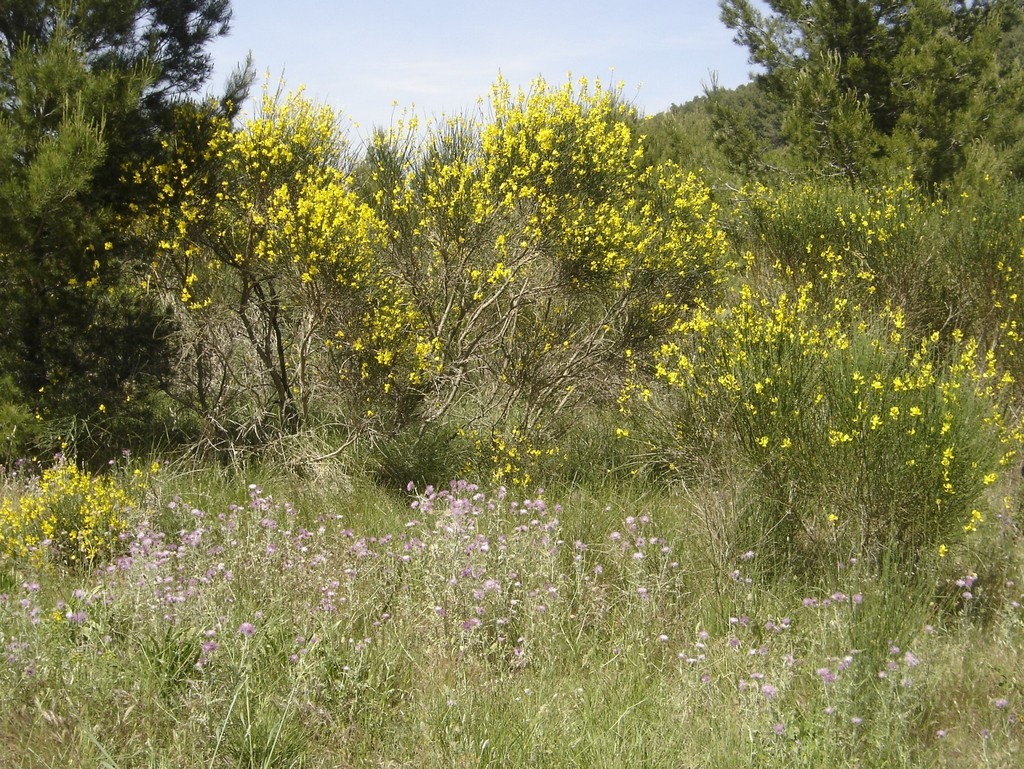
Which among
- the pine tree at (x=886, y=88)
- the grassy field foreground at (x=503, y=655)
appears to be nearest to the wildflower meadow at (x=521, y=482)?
the grassy field foreground at (x=503, y=655)

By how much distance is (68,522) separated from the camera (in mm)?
4246

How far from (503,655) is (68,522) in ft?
7.62

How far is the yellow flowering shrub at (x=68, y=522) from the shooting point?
4113 mm

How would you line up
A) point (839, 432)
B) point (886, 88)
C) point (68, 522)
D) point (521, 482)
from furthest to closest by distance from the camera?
1. point (886, 88)
2. point (521, 482)
3. point (68, 522)
4. point (839, 432)

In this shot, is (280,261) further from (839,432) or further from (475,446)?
(839,432)

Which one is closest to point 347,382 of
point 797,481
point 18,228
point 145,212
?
point 145,212

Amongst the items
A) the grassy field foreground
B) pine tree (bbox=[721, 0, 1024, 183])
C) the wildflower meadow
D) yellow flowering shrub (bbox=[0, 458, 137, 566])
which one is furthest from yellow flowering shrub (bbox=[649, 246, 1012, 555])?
pine tree (bbox=[721, 0, 1024, 183])

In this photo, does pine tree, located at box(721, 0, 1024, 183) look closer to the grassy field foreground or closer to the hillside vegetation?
the hillside vegetation

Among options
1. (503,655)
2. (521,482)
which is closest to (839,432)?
(503,655)

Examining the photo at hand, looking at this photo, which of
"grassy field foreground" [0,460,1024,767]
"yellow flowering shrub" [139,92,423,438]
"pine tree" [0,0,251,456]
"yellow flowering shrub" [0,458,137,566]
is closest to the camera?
"grassy field foreground" [0,460,1024,767]

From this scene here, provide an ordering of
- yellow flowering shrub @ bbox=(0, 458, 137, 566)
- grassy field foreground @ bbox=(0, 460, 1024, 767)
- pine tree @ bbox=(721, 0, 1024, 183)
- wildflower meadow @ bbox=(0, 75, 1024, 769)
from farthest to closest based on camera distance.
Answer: pine tree @ bbox=(721, 0, 1024, 183)
yellow flowering shrub @ bbox=(0, 458, 137, 566)
wildflower meadow @ bbox=(0, 75, 1024, 769)
grassy field foreground @ bbox=(0, 460, 1024, 767)

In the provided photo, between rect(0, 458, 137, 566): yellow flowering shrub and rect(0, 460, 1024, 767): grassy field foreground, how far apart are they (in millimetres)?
101

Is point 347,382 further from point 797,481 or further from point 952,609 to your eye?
point 952,609

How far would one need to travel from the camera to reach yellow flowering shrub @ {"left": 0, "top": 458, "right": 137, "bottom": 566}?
13.5ft
